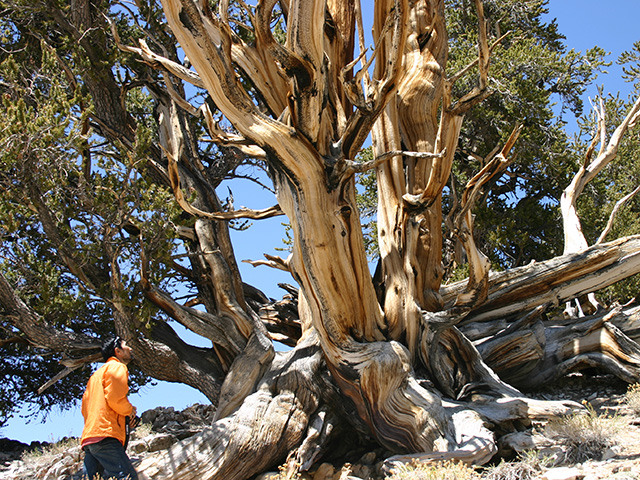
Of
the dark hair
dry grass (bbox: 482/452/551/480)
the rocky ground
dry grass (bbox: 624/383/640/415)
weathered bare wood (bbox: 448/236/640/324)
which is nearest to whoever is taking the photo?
the rocky ground

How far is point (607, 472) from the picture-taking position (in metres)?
3.55

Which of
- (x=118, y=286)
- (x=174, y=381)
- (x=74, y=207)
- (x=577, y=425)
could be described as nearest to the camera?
(x=577, y=425)

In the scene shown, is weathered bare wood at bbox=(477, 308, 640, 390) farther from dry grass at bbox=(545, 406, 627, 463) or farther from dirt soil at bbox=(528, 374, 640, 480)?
dry grass at bbox=(545, 406, 627, 463)

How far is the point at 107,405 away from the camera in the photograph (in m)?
4.04

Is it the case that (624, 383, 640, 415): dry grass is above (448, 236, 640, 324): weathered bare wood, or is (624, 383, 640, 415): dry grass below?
below

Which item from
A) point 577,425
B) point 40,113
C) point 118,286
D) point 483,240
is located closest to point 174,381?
point 118,286

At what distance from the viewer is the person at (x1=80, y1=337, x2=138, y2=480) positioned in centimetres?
397

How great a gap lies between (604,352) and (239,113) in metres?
4.37

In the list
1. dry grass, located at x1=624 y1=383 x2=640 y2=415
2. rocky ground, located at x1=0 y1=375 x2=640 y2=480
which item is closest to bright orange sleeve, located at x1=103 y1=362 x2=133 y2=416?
rocky ground, located at x1=0 y1=375 x2=640 y2=480

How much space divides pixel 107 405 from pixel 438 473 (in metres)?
2.21

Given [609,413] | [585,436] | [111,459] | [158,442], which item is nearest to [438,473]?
[585,436]

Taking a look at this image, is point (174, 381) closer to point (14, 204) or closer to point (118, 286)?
point (118, 286)

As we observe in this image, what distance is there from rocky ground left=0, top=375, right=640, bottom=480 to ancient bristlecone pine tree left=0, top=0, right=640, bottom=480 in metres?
0.27

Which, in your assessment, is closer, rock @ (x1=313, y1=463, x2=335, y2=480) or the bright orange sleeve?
the bright orange sleeve
